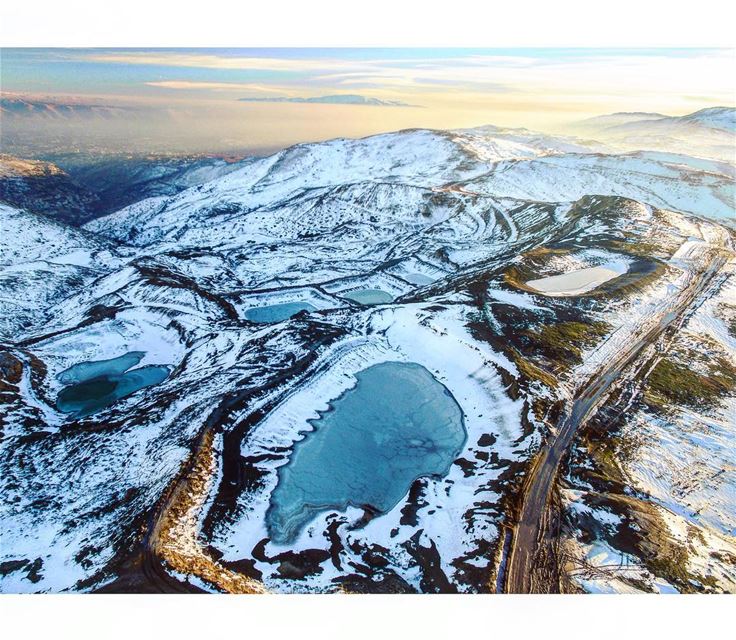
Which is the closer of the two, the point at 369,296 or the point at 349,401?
the point at 349,401

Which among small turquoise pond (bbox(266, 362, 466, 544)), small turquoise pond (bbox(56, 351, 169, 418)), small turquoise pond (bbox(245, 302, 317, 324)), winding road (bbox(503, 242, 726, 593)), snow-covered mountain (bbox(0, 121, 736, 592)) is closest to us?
winding road (bbox(503, 242, 726, 593))

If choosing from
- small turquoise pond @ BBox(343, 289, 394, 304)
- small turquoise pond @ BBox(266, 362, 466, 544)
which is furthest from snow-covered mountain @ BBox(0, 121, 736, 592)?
small turquoise pond @ BBox(343, 289, 394, 304)

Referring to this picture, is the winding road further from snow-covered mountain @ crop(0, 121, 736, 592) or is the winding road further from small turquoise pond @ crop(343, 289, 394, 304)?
small turquoise pond @ crop(343, 289, 394, 304)

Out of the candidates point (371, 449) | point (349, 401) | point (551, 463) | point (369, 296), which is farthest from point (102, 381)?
point (551, 463)

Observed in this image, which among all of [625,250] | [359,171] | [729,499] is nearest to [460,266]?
[625,250]

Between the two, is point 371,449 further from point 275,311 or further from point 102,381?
point 275,311

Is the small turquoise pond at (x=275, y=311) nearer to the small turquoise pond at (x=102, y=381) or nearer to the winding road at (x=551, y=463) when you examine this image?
the small turquoise pond at (x=102, y=381)
